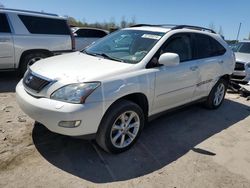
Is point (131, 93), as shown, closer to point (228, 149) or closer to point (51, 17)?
point (228, 149)

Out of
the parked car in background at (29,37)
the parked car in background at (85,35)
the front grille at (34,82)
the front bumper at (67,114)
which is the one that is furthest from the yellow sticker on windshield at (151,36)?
the parked car in background at (85,35)

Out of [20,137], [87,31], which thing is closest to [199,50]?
[20,137]

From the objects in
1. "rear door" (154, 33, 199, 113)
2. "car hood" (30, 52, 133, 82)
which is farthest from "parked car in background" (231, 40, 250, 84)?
"car hood" (30, 52, 133, 82)

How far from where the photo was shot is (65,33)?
25.6ft

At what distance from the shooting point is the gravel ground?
3139 millimetres

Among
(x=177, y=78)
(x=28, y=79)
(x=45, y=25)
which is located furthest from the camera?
(x=45, y=25)

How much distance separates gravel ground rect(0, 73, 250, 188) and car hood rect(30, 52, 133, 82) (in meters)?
1.03

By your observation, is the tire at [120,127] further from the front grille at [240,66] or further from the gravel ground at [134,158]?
the front grille at [240,66]

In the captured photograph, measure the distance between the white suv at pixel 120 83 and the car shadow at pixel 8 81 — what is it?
2749 mm

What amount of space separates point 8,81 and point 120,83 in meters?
4.82

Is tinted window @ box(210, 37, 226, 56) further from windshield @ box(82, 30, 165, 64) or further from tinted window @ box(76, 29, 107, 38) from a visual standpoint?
tinted window @ box(76, 29, 107, 38)

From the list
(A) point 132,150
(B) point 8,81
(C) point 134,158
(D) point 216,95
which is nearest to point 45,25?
(B) point 8,81

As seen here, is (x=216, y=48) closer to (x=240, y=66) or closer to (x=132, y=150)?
(x=132, y=150)

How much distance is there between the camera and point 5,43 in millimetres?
6602
